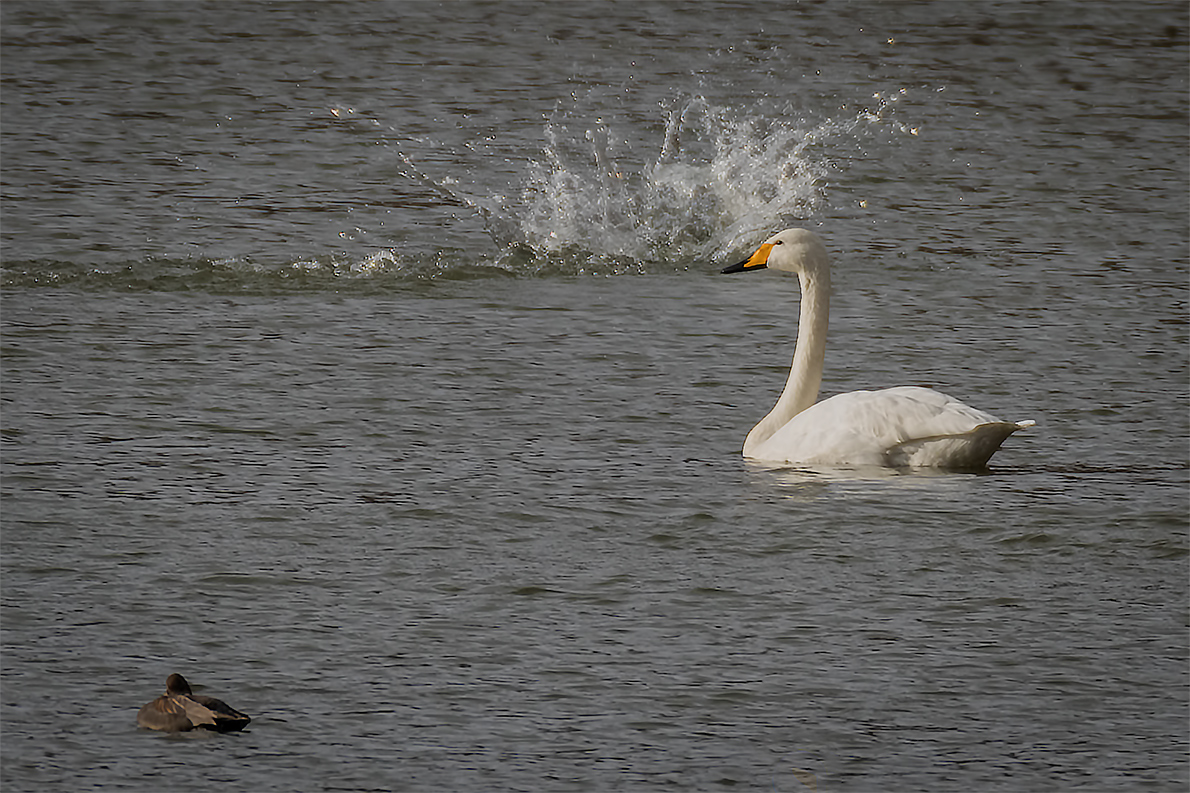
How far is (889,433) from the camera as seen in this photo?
877 cm

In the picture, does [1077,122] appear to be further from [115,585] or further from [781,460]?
[115,585]

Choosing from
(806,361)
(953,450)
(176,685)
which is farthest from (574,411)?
(176,685)

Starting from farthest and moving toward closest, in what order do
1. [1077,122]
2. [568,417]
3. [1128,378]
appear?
[1077,122]
[1128,378]
[568,417]

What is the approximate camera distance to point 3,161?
51.2 ft

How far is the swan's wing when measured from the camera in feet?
28.6

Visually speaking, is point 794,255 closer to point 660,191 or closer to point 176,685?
point 176,685

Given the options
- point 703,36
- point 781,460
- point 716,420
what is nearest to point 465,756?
point 781,460

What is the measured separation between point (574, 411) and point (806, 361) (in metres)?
1.10

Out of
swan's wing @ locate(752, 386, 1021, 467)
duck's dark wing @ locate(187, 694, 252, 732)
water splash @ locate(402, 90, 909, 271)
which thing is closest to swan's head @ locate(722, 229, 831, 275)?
swan's wing @ locate(752, 386, 1021, 467)

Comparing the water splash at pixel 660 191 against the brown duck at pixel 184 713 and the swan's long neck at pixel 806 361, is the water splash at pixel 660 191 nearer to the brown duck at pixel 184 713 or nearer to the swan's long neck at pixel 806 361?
the swan's long neck at pixel 806 361

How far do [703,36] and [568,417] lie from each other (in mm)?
11938

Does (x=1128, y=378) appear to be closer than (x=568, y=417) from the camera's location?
No

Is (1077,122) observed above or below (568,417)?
above

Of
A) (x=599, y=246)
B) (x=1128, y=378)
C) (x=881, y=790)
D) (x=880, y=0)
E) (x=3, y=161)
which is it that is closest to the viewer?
(x=881, y=790)
